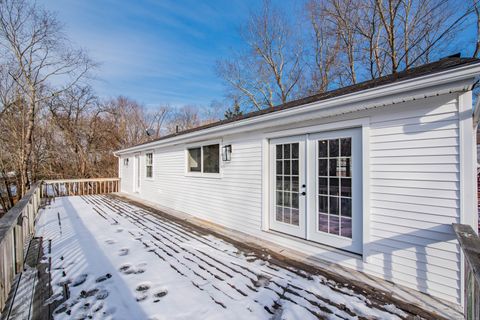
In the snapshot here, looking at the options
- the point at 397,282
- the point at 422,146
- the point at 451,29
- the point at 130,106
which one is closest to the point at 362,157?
the point at 422,146

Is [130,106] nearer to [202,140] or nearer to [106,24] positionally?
[106,24]

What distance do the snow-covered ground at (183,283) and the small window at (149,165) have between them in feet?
15.2

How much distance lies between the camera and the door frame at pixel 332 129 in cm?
280

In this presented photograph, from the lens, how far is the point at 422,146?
2447mm

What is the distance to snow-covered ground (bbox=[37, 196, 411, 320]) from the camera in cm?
211

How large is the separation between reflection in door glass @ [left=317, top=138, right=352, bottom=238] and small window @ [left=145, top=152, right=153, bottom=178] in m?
7.20

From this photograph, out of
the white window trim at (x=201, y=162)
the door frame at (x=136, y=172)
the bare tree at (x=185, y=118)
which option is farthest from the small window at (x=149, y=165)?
the bare tree at (x=185, y=118)

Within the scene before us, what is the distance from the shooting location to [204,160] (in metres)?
5.84

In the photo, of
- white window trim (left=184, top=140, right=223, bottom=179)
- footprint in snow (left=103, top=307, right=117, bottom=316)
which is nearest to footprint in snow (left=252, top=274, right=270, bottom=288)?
footprint in snow (left=103, top=307, right=117, bottom=316)

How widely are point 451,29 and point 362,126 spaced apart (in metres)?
10.4

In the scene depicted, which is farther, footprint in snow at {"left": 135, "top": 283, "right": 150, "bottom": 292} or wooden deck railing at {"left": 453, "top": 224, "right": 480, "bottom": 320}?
footprint in snow at {"left": 135, "top": 283, "right": 150, "bottom": 292}

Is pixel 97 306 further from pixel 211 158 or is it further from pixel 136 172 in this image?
pixel 136 172

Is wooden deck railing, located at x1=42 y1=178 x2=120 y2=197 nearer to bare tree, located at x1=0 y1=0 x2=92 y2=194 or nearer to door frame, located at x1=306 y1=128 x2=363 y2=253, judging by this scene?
bare tree, located at x1=0 y1=0 x2=92 y2=194

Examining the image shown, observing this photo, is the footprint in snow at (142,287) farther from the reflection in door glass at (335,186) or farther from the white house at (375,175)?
the reflection in door glass at (335,186)
